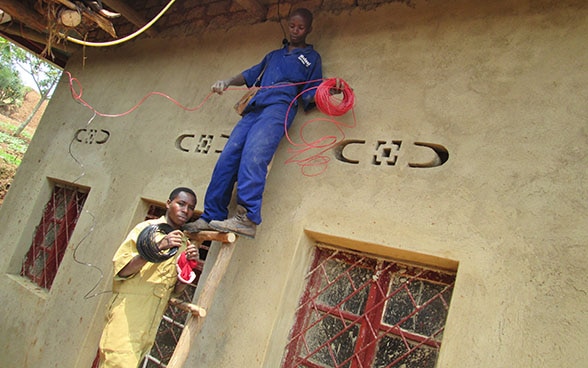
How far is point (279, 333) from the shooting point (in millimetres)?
2799

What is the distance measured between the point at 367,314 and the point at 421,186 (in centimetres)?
82

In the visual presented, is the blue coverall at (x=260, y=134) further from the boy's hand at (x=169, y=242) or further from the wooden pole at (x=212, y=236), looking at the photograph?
the boy's hand at (x=169, y=242)

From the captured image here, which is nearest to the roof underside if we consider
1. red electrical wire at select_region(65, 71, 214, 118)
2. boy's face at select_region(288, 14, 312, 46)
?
boy's face at select_region(288, 14, 312, 46)

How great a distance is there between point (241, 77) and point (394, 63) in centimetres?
120

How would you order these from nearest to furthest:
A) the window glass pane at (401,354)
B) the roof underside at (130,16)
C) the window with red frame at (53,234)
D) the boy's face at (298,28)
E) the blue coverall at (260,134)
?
the window glass pane at (401,354), the blue coverall at (260,134), the boy's face at (298,28), the roof underside at (130,16), the window with red frame at (53,234)

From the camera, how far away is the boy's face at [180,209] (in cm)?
306

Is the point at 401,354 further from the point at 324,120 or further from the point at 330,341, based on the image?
the point at 324,120

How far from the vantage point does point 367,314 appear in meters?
2.67

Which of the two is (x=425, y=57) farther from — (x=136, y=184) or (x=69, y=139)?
(x=69, y=139)

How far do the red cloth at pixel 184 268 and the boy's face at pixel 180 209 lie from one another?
0.29m

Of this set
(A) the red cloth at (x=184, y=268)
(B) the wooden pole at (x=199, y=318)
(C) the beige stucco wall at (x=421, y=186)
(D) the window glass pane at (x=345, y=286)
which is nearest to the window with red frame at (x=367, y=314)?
(D) the window glass pane at (x=345, y=286)

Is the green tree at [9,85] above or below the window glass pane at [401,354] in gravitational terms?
above

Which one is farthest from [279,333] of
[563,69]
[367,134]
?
[563,69]

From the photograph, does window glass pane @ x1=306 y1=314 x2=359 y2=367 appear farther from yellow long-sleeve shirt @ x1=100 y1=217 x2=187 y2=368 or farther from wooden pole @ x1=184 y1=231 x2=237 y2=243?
yellow long-sleeve shirt @ x1=100 y1=217 x2=187 y2=368
